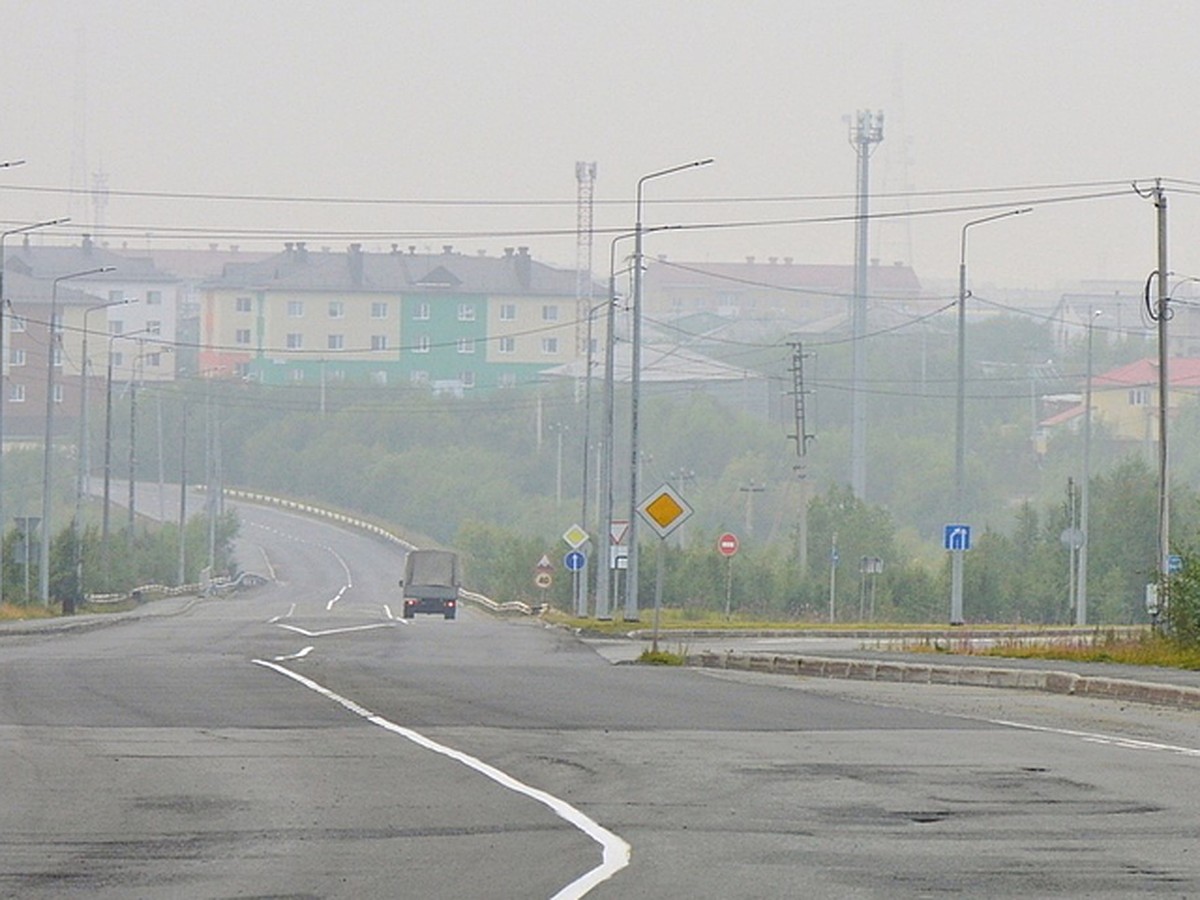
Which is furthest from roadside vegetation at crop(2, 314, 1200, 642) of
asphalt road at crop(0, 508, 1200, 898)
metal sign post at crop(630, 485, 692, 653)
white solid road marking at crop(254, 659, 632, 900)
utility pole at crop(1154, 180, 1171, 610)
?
white solid road marking at crop(254, 659, 632, 900)

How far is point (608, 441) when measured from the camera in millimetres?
61562

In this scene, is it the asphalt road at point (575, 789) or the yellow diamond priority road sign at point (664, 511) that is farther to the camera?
the yellow diamond priority road sign at point (664, 511)

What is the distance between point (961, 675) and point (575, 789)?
17.0 m

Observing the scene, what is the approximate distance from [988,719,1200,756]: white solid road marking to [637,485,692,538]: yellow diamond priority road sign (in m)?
16.5

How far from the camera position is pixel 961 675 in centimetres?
3094

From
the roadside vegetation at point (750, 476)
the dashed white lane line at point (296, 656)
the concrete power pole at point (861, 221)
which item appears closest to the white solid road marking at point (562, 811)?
the dashed white lane line at point (296, 656)

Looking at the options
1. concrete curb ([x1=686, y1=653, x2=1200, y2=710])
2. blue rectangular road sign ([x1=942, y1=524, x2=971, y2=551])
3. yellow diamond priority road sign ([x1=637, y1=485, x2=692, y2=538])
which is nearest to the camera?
concrete curb ([x1=686, y1=653, x2=1200, y2=710])

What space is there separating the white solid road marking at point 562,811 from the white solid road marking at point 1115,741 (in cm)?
517

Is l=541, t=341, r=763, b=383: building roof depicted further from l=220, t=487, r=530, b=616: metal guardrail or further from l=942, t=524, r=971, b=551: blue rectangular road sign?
l=942, t=524, r=971, b=551: blue rectangular road sign

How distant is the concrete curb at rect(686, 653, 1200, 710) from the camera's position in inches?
1032

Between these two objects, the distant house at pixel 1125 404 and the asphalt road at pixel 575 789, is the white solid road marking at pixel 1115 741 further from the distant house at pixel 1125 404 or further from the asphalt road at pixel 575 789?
the distant house at pixel 1125 404

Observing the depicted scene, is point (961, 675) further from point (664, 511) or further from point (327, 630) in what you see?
point (327, 630)

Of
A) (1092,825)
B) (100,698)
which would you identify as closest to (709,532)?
(100,698)

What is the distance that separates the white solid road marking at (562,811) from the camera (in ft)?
33.9
